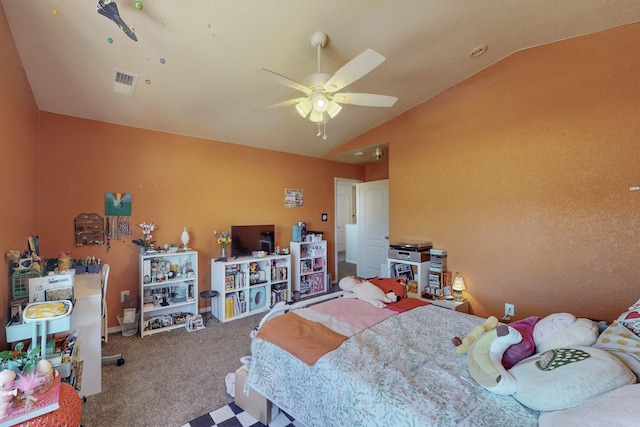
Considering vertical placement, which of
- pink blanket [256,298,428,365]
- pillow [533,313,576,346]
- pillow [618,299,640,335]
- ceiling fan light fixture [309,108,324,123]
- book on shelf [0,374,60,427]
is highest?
ceiling fan light fixture [309,108,324,123]

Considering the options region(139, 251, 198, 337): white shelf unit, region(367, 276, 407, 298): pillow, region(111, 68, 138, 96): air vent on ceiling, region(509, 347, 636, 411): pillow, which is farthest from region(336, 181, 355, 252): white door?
region(509, 347, 636, 411): pillow

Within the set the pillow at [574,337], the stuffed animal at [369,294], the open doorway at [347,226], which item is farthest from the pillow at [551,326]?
the open doorway at [347,226]

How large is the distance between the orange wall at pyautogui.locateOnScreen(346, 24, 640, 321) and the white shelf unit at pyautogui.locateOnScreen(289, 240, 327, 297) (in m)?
1.94

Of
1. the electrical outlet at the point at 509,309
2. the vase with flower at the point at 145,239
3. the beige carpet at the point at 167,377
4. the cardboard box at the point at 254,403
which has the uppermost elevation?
the vase with flower at the point at 145,239

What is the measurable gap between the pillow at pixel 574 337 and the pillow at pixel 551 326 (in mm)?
22

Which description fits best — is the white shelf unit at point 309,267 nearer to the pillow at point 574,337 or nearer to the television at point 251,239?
the television at point 251,239

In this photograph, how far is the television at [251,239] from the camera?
3.79 meters

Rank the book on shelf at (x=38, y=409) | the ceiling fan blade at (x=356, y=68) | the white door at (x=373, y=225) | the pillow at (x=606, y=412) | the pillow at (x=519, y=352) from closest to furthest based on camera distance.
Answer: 1. the pillow at (x=606, y=412)
2. the book on shelf at (x=38, y=409)
3. the pillow at (x=519, y=352)
4. the ceiling fan blade at (x=356, y=68)
5. the white door at (x=373, y=225)

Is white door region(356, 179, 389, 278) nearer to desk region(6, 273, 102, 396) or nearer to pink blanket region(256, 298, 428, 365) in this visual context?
pink blanket region(256, 298, 428, 365)

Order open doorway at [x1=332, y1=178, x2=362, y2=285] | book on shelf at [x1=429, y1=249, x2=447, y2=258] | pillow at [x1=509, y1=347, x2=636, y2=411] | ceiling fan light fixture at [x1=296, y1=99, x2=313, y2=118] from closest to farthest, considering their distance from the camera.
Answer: pillow at [x1=509, y1=347, x2=636, y2=411], ceiling fan light fixture at [x1=296, y1=99, x2=313, y2=118], book on shelf at [x1=429, y1=249, x2=447, y2=258], open doorway at [x1=332, y1=178, x2=362, y2=285]

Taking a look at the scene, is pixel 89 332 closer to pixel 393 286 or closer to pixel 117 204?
pixel 117 204

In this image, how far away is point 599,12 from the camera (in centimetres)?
210

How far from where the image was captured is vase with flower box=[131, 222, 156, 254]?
10.2 feet

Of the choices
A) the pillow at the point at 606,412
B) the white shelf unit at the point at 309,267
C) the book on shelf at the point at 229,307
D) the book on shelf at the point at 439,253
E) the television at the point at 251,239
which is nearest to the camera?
the pillow at the point at 606,412
